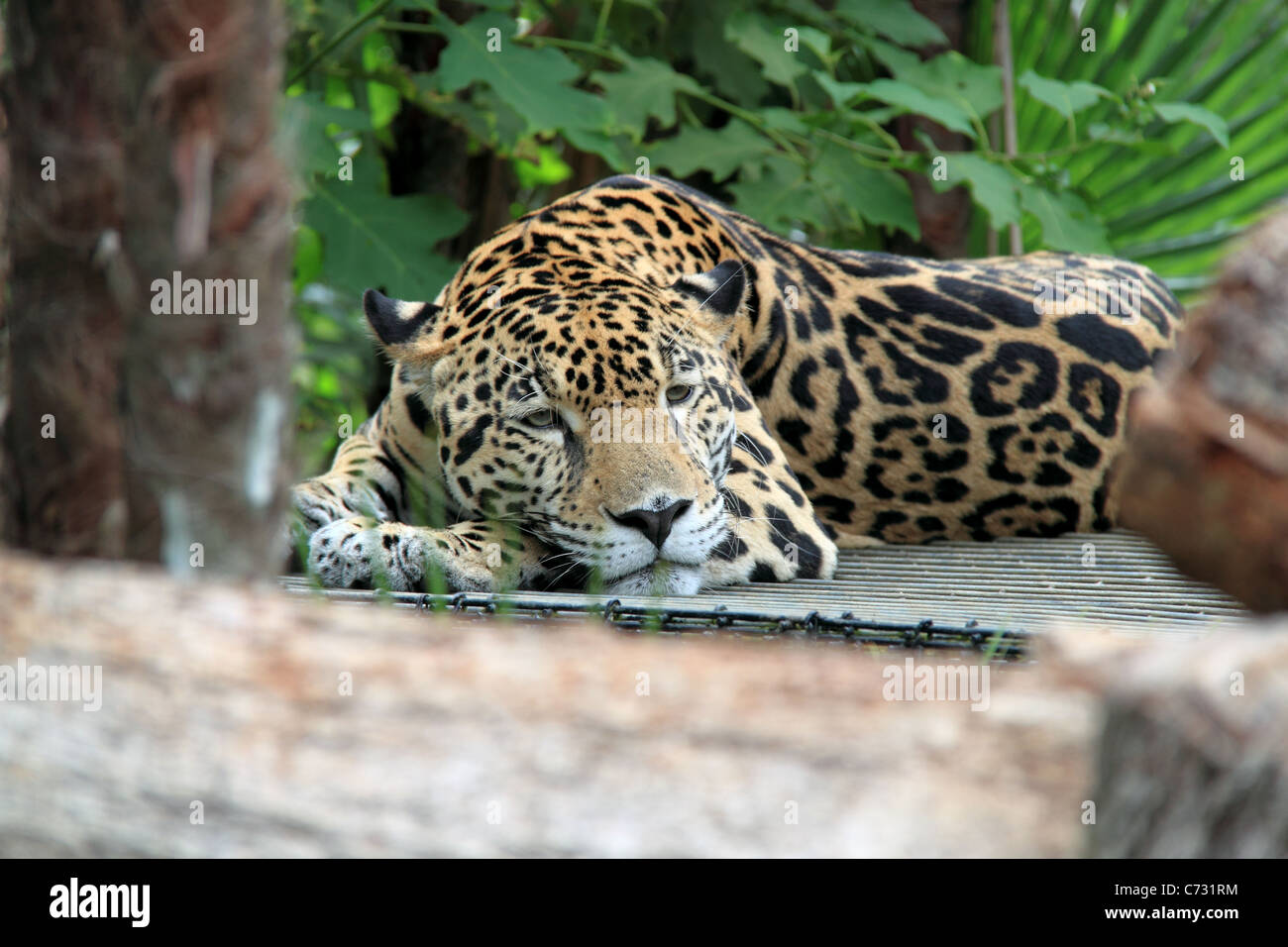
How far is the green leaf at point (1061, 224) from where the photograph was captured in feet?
21.7

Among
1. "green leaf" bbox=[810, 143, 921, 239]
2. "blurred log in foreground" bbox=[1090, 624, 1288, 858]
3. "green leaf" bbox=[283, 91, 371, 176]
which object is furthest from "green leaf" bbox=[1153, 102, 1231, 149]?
"blurred log in foreground" bbox=[1090, 624, 1288, 858]

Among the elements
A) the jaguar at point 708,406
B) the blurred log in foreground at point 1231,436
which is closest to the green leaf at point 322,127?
the jaguar at point 708,406

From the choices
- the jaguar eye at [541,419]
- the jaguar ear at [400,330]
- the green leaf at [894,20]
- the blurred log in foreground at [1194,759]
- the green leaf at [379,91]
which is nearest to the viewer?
the blurred log in foreground at [1194,759]

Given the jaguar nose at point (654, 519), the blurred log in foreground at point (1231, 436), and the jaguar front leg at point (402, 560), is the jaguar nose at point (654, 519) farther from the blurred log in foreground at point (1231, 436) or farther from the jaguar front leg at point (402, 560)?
the blurred log in foreground at point (1231, 436)

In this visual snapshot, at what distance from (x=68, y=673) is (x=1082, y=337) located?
4.89m

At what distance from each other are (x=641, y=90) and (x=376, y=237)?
57.4 inches

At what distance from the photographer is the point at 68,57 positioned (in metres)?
2.59

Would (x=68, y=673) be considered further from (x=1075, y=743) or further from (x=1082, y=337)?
(x=1082, y=337)

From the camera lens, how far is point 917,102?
6.31 meters

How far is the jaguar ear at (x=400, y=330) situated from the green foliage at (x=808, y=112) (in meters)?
1.13

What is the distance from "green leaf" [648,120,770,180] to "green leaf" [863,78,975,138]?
863mm

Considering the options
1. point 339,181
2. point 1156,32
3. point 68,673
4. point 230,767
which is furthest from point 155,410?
point 1156,32

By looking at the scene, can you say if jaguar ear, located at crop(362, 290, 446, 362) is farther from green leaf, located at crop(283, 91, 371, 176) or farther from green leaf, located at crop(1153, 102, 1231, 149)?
green leaf, located at crop(1153, 102, 1231, 149)

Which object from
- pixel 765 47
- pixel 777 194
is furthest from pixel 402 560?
pixel 765 47
